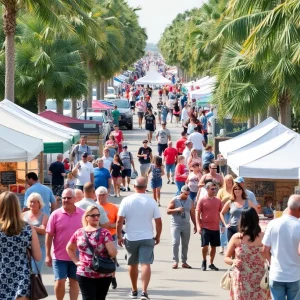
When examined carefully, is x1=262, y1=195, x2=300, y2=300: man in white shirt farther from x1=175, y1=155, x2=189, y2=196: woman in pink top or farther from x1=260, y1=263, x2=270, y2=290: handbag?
x1=175, y1=155, x2=189, y2=196: woman in pink top

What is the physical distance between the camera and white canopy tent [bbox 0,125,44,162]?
659 inches

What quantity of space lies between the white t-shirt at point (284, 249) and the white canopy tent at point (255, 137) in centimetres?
946

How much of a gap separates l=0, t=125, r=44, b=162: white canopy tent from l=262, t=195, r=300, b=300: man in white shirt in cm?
737

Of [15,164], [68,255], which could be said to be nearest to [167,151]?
[15,164]

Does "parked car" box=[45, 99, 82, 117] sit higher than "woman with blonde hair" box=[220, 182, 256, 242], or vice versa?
"parked car" box=[45, 99, 82, 117]

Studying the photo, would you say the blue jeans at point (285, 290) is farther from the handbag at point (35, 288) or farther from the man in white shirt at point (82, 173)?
the man in white shirt at point (82, 173)

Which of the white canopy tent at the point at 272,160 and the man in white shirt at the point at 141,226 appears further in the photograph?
the white canopy tent at the point at 272,160

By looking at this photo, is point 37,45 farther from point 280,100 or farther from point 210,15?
point 210,15

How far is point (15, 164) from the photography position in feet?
68.7

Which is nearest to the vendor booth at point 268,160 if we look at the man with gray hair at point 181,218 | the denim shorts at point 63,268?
the man with gray hair at point 181,218

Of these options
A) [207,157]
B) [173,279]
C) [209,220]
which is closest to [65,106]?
[207,157]

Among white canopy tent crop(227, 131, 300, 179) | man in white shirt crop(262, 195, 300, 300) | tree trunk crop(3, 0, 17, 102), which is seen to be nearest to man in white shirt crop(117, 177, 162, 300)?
man in white shirt crop(262, 195, 300, 300)

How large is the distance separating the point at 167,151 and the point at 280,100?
323 cm

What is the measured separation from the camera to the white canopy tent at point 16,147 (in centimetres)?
1675
